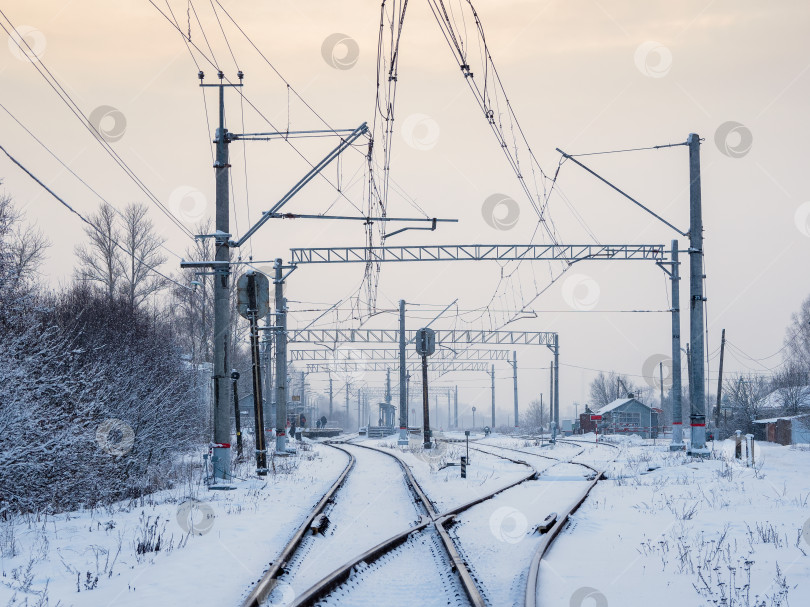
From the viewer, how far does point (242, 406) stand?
7131 cm

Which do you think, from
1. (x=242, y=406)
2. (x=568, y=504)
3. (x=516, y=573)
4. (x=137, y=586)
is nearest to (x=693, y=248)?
(x=568, y=504)

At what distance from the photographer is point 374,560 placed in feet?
28.5

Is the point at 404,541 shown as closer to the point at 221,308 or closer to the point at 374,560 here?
the point at 374,560

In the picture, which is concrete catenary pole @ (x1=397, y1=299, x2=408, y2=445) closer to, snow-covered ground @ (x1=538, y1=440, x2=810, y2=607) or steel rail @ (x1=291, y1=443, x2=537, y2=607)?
snow-covered ground @ (x1=538, y1=440, x2=810, y2=607)

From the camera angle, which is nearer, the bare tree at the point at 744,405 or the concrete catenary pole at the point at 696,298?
the concrete catenary pole at the point at 696,298

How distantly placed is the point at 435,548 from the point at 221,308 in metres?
9.69

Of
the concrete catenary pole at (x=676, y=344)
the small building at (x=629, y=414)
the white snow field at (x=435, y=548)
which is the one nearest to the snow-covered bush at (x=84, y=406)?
the white snow field at (x=435, y=548)

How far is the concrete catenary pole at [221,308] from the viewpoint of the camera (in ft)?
56.6

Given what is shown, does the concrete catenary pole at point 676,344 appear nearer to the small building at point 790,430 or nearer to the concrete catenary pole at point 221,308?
the concrete catenary pole at point 221,308

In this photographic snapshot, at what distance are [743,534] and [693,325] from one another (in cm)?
1258

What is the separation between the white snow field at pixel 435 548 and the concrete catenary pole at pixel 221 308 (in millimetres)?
1052

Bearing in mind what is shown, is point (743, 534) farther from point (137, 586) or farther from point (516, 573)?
point (137, 586)

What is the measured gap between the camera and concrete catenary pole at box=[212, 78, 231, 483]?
56.6 feet

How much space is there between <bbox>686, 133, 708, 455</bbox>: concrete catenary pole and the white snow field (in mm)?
5713
